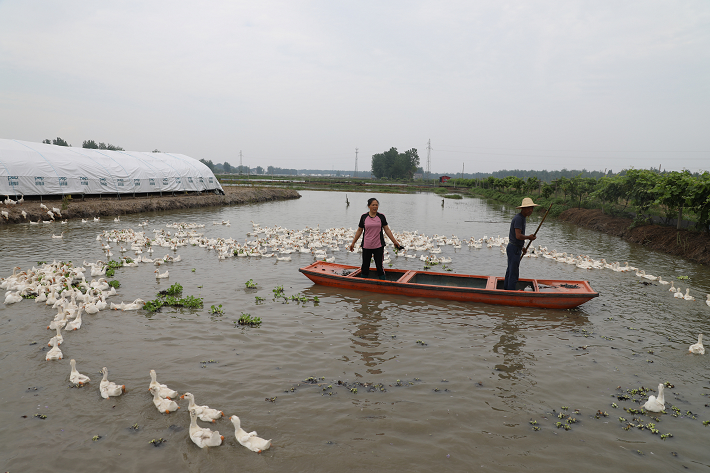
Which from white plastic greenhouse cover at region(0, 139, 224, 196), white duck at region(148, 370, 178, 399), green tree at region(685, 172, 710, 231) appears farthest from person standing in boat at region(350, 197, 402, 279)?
white plastic greenhouse cover at region(0, 139, 224, 196)

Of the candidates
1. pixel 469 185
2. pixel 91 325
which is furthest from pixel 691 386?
pixel 469 185

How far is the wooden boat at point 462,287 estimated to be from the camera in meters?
10.4

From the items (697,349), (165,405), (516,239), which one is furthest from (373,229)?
(697,349)

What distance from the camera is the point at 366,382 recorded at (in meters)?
6.75

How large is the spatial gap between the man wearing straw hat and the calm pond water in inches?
32.3

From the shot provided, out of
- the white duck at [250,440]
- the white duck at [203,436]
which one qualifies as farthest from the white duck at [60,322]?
the white duck at [250,440]

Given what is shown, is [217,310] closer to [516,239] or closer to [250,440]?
A: [250,440]

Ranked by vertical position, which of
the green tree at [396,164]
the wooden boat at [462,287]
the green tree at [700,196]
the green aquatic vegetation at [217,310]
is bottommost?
the green aquatic vegetation at [217,310]

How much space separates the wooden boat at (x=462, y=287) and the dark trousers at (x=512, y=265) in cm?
27

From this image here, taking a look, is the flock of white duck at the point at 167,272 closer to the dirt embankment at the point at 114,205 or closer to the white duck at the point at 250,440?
the white duck at the point at 250,440

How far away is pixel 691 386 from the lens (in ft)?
22.3

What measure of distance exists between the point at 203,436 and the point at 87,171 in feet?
107

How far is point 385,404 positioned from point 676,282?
13056mm

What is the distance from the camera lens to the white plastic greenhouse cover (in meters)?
→ 26.4
